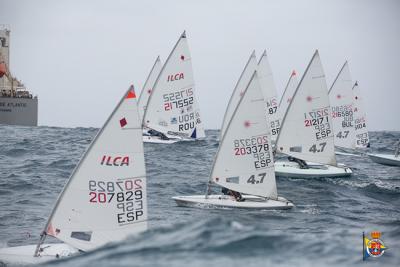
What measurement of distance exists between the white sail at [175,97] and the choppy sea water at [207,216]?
2.86 m

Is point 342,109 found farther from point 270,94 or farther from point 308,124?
point 308,124

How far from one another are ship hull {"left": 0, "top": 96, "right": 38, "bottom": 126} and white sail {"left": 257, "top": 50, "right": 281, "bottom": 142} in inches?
1399

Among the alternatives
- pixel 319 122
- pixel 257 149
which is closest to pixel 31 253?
pixel 257 149

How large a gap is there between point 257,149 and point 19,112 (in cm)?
5253

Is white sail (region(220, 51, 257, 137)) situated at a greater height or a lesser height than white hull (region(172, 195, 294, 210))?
greater

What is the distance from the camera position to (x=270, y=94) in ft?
160

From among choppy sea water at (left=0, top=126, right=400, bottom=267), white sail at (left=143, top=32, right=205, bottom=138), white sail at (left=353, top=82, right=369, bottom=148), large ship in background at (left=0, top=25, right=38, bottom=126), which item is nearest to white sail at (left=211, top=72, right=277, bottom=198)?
choppy sea water at (left=0, top=126, right=400, bottom=267)

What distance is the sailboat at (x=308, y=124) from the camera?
36031mm

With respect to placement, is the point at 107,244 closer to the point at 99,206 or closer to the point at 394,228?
the point at 99,206

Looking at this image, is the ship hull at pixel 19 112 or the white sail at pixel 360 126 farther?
the ship hull at pixel 19 112

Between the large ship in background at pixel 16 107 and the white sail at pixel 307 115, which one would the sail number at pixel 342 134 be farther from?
the large ship in background at pixel 16 107

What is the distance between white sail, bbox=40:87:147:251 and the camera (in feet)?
56.2

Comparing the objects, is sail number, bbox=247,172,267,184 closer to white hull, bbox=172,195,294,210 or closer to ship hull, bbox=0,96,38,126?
white hull, bbox=172,195,294,210

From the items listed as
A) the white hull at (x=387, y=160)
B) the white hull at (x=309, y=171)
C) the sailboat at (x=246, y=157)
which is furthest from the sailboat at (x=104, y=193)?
the white hull at (x=387, y=160)
